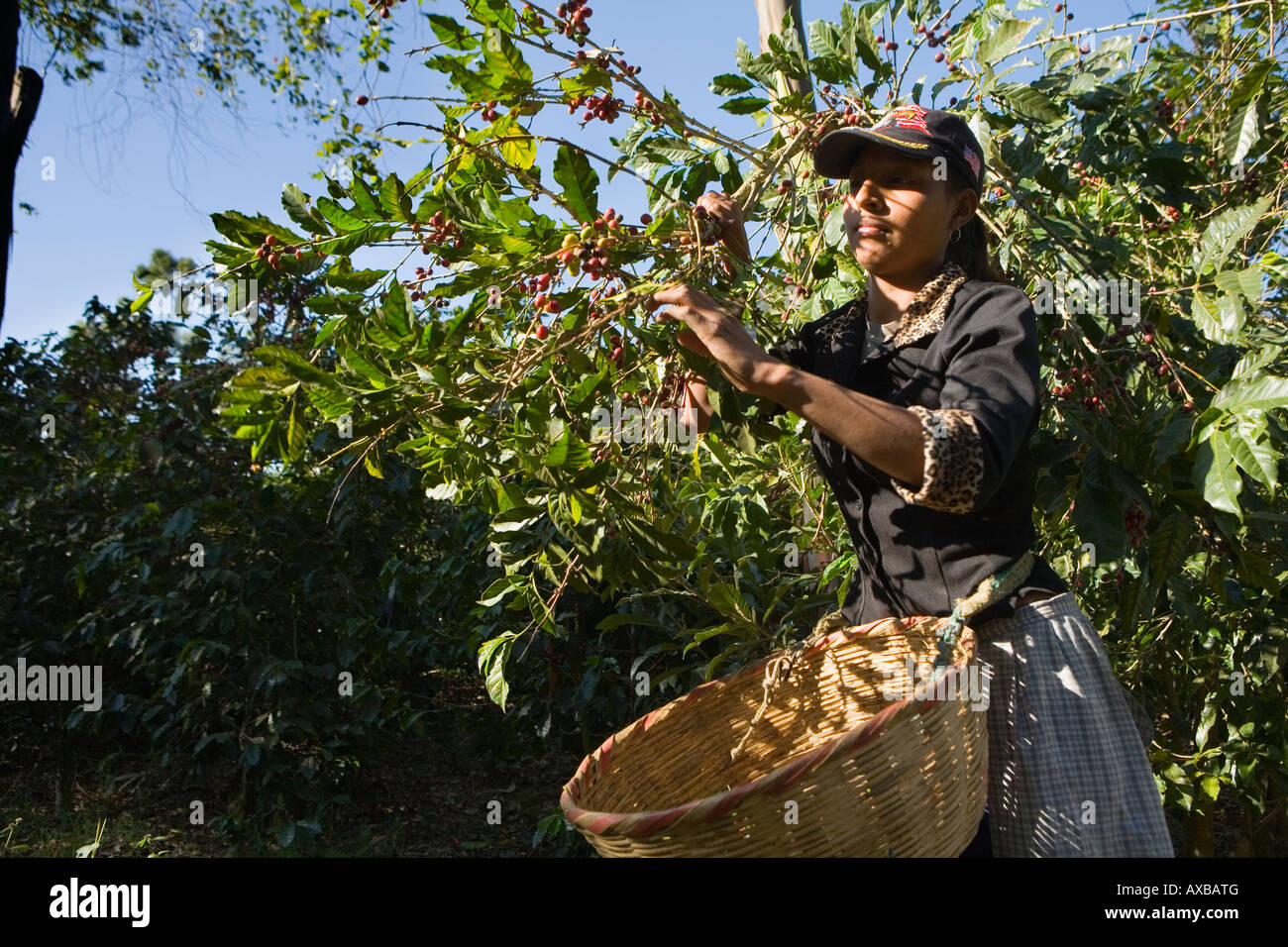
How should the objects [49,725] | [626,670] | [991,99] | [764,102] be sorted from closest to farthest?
[991,99], [764,102], [626,670], [49,725]

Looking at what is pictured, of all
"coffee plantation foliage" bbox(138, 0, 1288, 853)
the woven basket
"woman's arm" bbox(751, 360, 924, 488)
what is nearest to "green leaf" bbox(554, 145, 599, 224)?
"coffee plantation foliage" bbox(138, 0, 1288, 853)

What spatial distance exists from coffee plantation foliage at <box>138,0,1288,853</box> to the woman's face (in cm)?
23

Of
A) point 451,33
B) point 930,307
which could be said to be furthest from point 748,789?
point 451,33

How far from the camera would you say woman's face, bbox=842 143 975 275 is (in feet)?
5.61

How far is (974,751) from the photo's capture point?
4.89 feet

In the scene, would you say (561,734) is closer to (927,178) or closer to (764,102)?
(764,102)

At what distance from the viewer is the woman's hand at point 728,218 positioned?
6.23ft

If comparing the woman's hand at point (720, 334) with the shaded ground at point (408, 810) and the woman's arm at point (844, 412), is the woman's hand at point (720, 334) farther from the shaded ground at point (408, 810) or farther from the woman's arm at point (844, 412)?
the shaded ground at point (408, 810)

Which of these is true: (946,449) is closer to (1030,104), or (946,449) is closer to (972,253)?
(972,253)

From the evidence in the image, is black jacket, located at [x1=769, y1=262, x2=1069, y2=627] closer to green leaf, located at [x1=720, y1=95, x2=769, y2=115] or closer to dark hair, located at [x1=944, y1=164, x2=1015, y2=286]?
dark hair, located at [x1=944, y1=164, x2=1015, y2=286]

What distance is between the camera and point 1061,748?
61.8 inches

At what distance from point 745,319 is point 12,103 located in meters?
1.56
